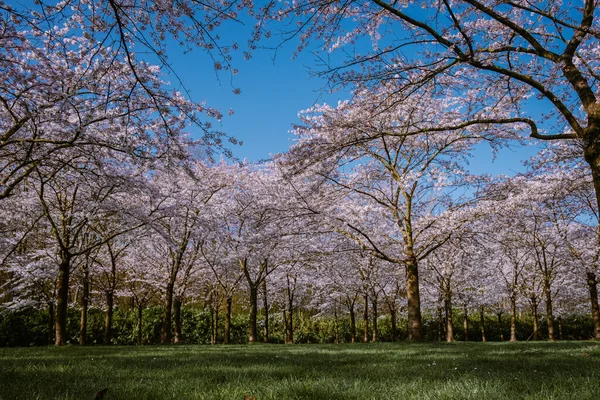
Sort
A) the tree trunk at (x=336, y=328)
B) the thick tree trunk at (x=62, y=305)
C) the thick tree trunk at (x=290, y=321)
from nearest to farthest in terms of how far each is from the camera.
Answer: the thick tree trunk at (x=62, y=305)
the thick tree trunk at (x=290, y=321)
the tree trunk at (x=336, y=328)

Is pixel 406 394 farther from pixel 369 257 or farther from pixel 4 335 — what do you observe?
pixel 4 335

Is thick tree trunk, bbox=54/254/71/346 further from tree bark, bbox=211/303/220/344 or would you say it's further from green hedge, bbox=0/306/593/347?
tree bark, bbox=211/303/220/344

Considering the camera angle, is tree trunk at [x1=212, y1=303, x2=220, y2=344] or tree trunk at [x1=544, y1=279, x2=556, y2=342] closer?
tree trunk at [x1=544, y1=279, x2=556, y2=342]

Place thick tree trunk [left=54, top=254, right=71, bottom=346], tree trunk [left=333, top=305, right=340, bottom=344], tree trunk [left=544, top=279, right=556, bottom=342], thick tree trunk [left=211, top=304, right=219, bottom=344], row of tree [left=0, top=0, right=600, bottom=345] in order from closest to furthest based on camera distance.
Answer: row of tree [left=0, top=0, right=600, bottom=345], thick tree trunk [left=54, top=254, right=71, bottom=346], tree trunk [left=544, top=279, right=556, bottom=342], thick tree trunk [left=211, top=304, right=219, bottom=344], tree trunk [left=333, top=305, right=340, bottom=344]

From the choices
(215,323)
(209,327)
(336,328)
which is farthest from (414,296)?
(209,327)

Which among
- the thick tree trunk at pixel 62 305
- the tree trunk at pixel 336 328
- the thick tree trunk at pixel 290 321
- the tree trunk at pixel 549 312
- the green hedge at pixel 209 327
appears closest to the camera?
the thick tree trunk at pixel 62 305

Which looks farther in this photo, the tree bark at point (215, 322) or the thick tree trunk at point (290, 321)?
the tree bark at point (215, 322)

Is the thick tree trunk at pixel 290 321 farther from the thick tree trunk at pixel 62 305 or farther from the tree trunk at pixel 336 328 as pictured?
the thick tree trunk at pixel 62 305

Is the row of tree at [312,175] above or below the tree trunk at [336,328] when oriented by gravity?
above

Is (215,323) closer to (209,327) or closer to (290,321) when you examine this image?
(209,327)

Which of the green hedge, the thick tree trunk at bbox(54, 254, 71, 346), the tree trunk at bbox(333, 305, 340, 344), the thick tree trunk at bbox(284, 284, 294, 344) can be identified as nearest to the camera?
the thick tree trunk at bbox(54, 254, 71, 346)

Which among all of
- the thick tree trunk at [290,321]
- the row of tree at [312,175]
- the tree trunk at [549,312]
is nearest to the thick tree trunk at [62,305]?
the row of tree at [312,175]

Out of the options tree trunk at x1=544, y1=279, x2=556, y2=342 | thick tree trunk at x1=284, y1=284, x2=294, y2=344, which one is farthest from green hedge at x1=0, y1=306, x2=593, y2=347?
tree trunk at x1=544, y1=279, x2=556, y2=342

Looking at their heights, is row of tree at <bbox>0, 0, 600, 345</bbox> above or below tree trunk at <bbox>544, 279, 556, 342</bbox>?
above
